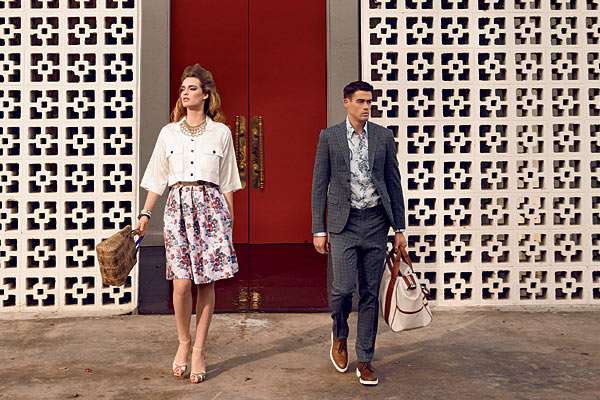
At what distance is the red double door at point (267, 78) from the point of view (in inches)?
403

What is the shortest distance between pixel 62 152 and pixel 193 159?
2289 mm

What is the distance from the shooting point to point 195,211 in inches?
152

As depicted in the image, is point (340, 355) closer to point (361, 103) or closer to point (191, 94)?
point (361, 103)

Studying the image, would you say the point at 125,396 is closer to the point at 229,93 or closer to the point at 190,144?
the point at 190,144

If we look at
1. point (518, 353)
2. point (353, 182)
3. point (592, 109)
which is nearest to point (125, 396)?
point (353, 182)

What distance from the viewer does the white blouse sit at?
386 cm

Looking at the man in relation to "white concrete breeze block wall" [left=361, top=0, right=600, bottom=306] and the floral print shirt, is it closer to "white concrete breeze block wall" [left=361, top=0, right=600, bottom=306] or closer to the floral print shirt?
the floral print shirt

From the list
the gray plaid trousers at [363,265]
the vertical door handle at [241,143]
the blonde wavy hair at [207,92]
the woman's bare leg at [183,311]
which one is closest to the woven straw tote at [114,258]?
the woman's bare leg at [183,311]

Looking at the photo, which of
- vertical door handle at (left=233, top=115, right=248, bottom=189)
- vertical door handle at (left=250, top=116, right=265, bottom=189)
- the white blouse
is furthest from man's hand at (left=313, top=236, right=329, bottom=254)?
vertical door handle at (left=250, top=116, right=265, bottom=189)

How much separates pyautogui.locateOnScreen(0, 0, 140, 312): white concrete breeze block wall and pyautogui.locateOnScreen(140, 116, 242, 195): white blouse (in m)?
1.67

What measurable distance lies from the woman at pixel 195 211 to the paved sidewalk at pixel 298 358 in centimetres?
43

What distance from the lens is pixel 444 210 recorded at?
5.79 meters

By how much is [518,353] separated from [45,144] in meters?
4.48

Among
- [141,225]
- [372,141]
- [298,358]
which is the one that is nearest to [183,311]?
[141,225]
